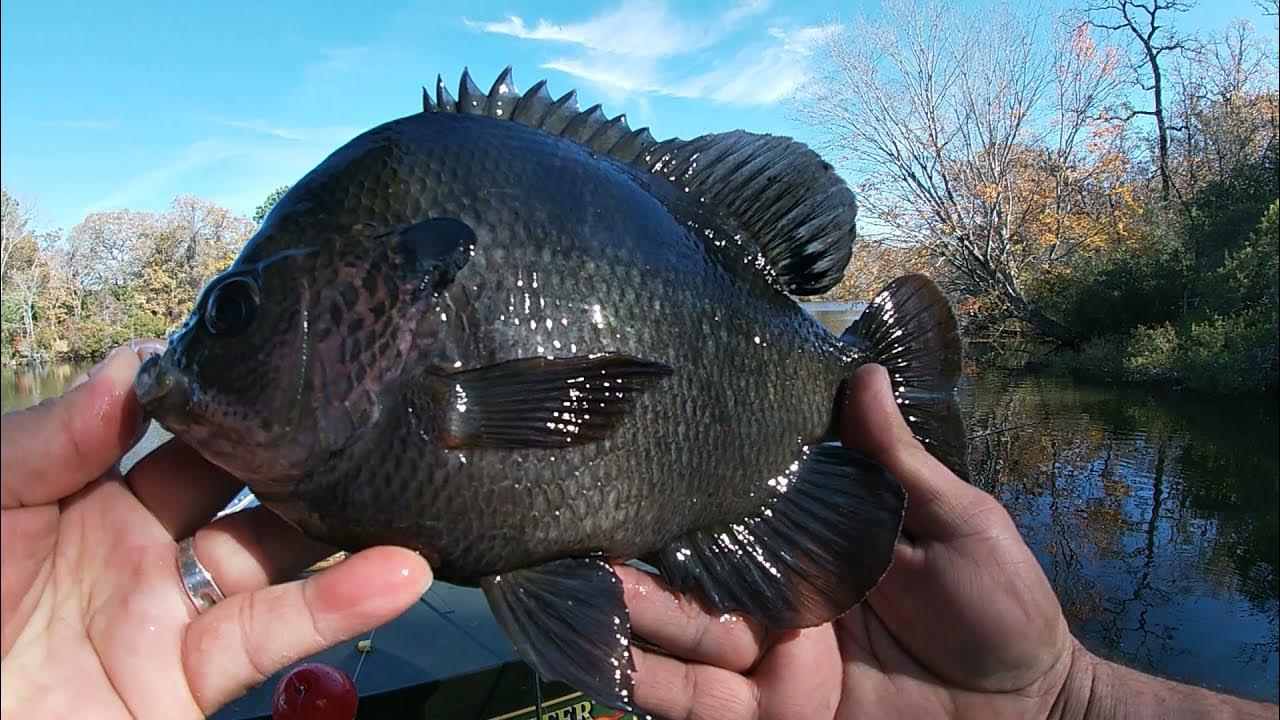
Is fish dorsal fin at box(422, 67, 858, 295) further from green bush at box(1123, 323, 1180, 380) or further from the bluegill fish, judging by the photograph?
green bush at box(1123, 323, 1180, 380)

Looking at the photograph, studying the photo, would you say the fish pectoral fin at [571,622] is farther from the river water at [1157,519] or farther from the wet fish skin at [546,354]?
the river water at [1157,519]

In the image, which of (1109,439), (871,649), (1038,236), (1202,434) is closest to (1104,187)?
(1038,236)

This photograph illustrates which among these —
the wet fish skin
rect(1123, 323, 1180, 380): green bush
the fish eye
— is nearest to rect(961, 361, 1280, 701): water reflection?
rect(1123, 323, 1180, 380): green bush

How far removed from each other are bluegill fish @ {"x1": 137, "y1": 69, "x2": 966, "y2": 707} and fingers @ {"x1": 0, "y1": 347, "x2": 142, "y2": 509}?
0.33 ft

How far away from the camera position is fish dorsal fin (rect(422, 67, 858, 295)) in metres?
1.60

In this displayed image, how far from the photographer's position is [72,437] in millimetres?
1135

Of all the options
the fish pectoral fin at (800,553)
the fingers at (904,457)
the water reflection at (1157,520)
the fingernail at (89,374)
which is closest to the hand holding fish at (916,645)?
the fingers at (904,457)

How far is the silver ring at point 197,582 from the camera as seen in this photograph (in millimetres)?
1286

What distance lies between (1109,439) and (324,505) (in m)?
14.3

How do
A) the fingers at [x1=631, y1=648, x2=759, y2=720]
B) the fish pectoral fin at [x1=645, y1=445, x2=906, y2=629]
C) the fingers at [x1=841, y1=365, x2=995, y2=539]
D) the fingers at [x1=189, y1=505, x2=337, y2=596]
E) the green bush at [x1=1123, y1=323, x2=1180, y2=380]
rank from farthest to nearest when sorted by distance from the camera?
the green bush at [x1=1123, y1=323, x2=1180, y2=380], the fingers at [x1=631, y1=648, x2=759, y2=720], the fingers at [x1=841, y1=365, x2=995, y2=539], the fish pectoral fin at [x1=645, y1=445, x2=906, y2=629], the fingers at [x1=189, y1=505, x2=337, y2=596]

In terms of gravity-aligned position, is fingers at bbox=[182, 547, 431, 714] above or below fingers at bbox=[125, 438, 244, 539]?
below

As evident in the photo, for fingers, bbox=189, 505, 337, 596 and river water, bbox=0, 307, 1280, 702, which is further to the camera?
river water, bbox=0, 307, 1280, 702

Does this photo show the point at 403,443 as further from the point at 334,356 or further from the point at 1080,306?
the point at 1080,306

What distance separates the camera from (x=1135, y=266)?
1434 cm
